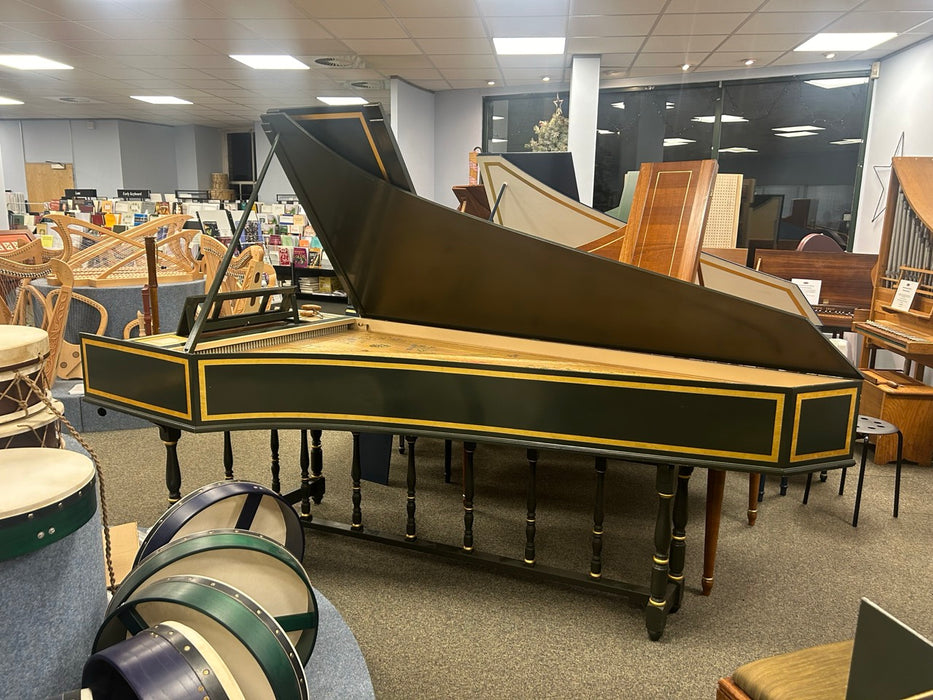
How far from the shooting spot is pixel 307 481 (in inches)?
113

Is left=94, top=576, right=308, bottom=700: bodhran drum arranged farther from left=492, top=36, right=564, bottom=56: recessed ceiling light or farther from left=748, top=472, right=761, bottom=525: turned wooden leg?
left=492, top=36, right=564, bottom=56: recessed ceiling light

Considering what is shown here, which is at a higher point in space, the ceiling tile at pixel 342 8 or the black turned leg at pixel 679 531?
the ceiling tile at pixel 342 8

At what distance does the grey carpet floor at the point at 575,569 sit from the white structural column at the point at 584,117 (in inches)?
158

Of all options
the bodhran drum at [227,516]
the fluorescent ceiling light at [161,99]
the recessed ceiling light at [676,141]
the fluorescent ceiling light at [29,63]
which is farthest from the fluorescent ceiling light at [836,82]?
the fluorescent ceiling light at [161,99]

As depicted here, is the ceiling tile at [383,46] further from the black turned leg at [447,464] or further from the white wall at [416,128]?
the black turned leg at [447,464]

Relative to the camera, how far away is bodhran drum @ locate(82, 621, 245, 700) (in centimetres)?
76

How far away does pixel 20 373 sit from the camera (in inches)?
42.6

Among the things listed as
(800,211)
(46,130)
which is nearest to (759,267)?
(800,211)

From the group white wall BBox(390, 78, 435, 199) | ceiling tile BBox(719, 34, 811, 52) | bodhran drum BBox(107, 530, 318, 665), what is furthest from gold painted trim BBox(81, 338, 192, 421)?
white wall BBox(390, 78, 435, 199)

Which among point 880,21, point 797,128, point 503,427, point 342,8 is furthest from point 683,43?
point 503,427

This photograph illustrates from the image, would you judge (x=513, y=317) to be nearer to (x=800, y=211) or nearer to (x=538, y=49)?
(x=538, y=49)

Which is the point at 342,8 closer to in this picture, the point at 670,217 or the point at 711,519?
the point at 670,217

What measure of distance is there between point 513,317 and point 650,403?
0.66 metres

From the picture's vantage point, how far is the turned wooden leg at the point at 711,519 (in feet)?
7.22
